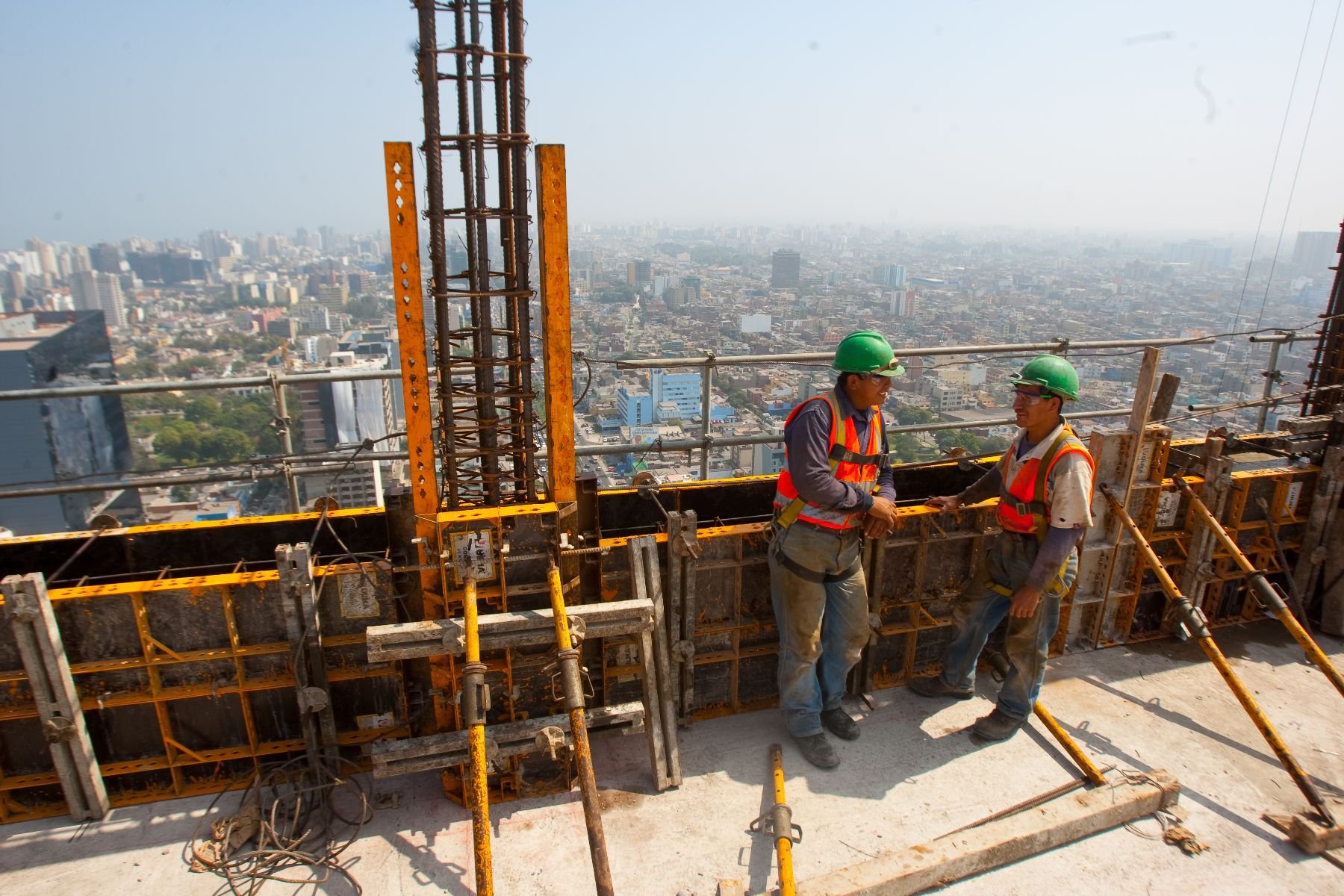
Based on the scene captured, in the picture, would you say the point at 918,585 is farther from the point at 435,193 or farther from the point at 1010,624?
the point at 435,193

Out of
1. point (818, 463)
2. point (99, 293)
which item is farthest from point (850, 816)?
point (99, 293)

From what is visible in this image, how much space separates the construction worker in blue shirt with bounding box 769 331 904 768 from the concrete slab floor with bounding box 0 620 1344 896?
1.28ft

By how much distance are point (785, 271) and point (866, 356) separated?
17.9 metres

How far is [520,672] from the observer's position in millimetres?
4426

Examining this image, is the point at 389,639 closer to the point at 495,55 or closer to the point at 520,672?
the point at 520,672

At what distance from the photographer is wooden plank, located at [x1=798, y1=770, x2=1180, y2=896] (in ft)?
11.9

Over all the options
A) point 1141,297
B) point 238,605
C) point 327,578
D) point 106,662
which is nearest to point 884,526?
point 327,578

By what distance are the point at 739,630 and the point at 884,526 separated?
125cm

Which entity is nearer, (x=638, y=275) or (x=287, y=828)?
(x=287, y=828)

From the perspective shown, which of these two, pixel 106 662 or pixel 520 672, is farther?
pixel 520 672

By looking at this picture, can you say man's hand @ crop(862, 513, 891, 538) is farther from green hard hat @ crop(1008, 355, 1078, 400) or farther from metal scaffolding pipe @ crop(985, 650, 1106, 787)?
metal scaffolding pipe @ crop(985, 650, 1106, 787)

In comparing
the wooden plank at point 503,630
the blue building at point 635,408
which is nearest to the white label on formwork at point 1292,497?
the blue building at point 635,408

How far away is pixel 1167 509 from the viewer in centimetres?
600

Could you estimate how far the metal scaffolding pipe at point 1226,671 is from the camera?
4223 mm
